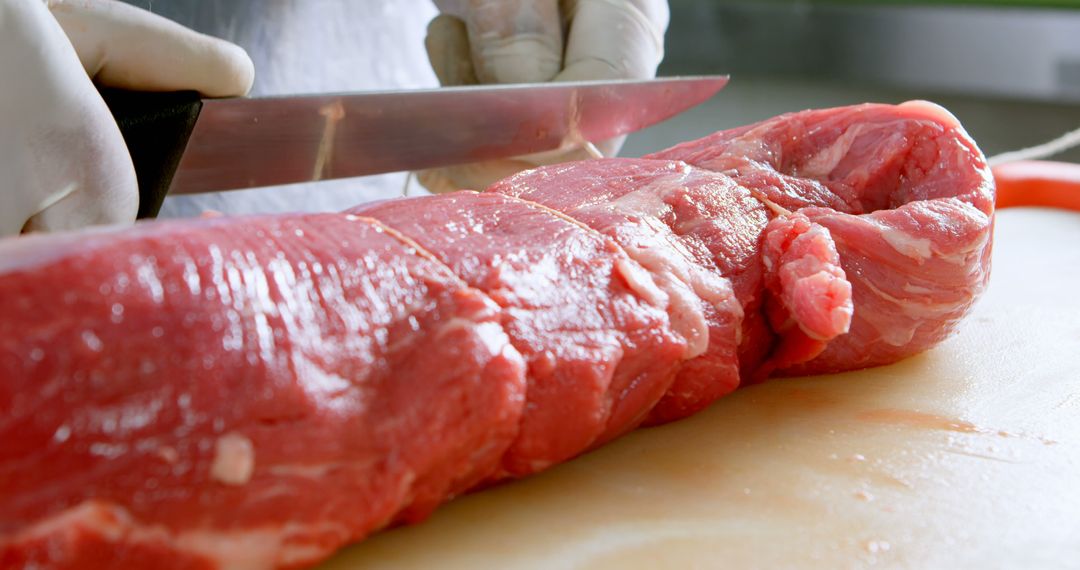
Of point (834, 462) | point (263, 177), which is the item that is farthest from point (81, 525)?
point (263, 177)

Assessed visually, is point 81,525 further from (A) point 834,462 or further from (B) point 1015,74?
(B) point 1015,74

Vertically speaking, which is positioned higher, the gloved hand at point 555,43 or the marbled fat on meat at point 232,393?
the marbled fat on meat at point 232,393

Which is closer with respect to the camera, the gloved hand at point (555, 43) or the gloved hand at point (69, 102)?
the gloved hand at point (69, 102)

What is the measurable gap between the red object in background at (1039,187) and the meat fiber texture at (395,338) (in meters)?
1.56

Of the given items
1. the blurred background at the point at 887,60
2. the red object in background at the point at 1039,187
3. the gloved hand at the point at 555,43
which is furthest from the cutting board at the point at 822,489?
the blurred background at the point at 887,60

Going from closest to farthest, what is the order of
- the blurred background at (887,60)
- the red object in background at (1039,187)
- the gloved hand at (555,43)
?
the red object in background at (1039,187), the gloved hand at (555,43), the blurred background at (887,60)

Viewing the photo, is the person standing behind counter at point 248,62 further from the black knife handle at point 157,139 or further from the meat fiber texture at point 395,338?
the meat fiber texture at point 395,338

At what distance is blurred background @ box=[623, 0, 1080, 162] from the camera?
725 centimetres

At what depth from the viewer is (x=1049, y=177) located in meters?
3.40

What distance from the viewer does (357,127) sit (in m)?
2.61

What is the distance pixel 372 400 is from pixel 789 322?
907 mm

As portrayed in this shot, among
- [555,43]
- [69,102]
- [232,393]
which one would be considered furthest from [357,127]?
[232,393]

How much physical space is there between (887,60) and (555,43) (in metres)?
5.90

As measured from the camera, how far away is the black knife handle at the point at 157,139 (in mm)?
2232
